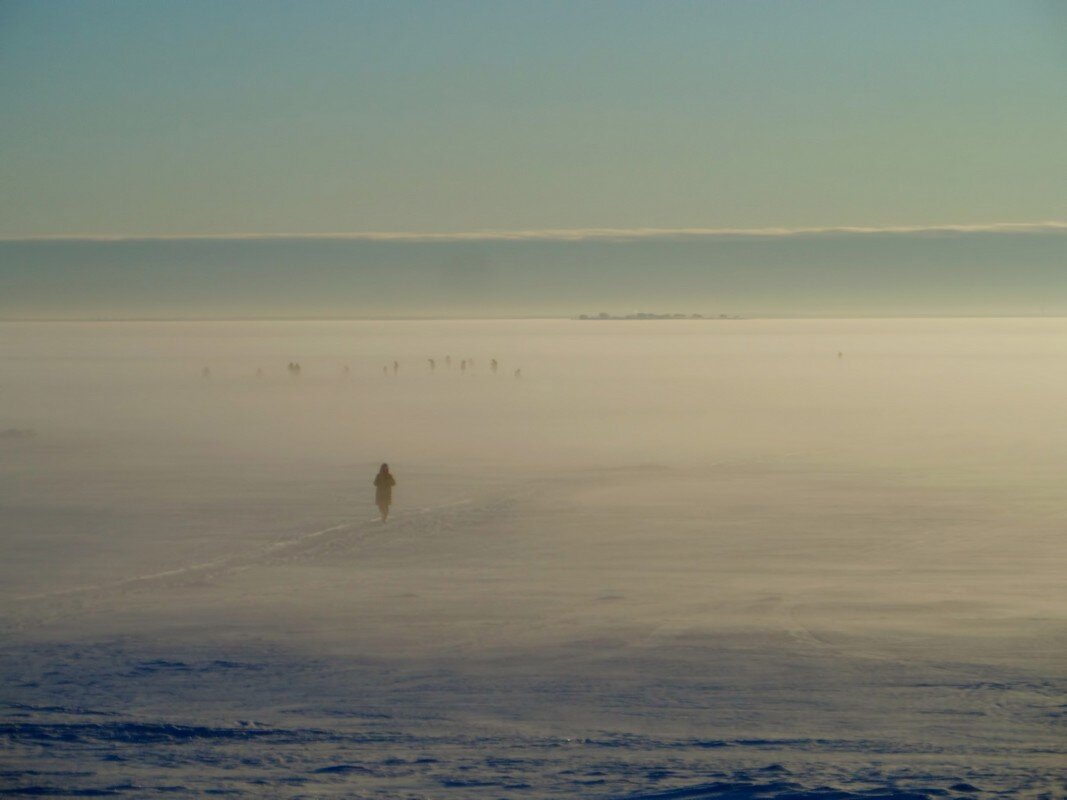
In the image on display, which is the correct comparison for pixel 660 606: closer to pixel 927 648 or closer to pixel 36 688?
pixel 927 648

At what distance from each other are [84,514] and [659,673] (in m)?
14.3

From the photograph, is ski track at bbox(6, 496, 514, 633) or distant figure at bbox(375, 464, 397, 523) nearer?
ski track at bbox(6, 496, 514, 633)

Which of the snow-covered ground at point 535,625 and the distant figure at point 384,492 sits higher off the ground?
the distant figure at point 384,492

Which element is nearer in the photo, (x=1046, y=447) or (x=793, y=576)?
(x=793, y=576)

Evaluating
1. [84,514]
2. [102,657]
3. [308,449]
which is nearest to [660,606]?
[102,657]

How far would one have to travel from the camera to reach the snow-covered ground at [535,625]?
425 inches

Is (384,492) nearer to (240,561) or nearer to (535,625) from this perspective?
(240,561)

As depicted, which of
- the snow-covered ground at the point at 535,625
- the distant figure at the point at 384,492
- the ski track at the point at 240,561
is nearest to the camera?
the snow-covered ground at the point at 535,625

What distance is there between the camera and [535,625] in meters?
15.3

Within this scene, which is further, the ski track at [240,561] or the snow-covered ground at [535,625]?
the ski track at [240,561]

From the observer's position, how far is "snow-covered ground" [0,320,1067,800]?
1079 cm

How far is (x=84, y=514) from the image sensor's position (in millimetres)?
24250

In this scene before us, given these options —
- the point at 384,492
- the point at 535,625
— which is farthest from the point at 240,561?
the point at 535,625

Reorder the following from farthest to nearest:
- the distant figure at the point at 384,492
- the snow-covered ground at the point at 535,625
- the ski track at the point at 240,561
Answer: the distant figure at the point at 384,492, the ski track at the point at 240,561, the snow-covered ground at the point at 535,625
